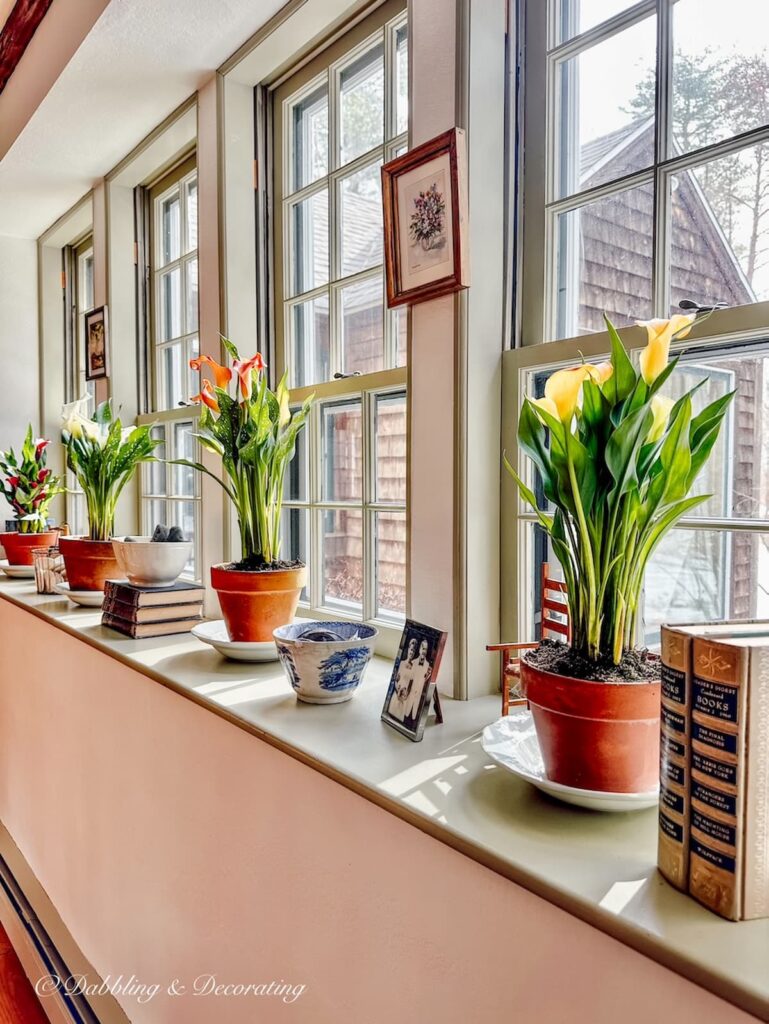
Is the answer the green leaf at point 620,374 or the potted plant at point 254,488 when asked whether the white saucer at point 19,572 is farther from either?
the green leaf at point 620,374

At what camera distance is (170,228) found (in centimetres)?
263

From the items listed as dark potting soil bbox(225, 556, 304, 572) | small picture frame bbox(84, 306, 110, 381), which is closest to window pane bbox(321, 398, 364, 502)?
dark potting soil bbox(225, 556, 304, 572)

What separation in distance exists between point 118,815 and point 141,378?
64.8 inches

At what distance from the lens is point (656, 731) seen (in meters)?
0.83

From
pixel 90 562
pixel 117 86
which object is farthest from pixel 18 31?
pixel 90 562

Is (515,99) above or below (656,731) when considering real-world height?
above

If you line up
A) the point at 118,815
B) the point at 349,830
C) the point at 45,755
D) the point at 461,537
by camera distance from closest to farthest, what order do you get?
1. the point at 349,830
2. the point at 461,537
3. the point at 118,815
4. the point at 45,755

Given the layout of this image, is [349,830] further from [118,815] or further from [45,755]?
[45,755]

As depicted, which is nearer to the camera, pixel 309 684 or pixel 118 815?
pixel 309 684

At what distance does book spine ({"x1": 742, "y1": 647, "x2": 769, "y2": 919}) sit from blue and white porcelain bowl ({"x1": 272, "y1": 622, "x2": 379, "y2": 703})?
0.73 metres

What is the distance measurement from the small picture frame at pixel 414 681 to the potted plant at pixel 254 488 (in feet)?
1.45

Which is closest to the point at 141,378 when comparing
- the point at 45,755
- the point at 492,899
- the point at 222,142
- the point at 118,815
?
the point at 222,142

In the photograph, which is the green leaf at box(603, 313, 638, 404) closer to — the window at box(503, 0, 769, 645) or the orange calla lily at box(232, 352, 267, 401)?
the window at box(503, 0, 769, 645)

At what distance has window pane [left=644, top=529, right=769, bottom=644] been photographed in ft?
3.33
